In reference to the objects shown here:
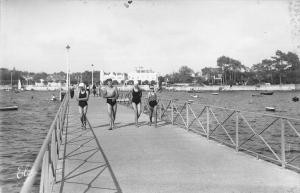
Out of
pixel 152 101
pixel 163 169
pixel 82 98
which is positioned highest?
pixel 82 98

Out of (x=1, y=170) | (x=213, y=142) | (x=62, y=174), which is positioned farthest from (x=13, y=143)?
(x=62, y=174)

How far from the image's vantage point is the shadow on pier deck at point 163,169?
273 inches

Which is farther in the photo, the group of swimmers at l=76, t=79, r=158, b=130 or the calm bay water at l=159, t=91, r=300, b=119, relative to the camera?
the calm bay water at l=159, t=91, r=300, b=119

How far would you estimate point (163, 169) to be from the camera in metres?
8.34

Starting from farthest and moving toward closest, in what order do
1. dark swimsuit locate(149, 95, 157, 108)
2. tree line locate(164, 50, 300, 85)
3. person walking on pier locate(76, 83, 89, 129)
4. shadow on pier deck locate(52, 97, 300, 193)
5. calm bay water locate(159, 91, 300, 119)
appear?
tree line locate(164, 50, 300, 85) → calm bay water locate(159, 91, 300, 119) → dark swimsuit locate(149, 95, 157, 108) → person walking on pier locate(76, 83, 89, 129) → shadow on pier deck locate(52, 97, 300, 193)

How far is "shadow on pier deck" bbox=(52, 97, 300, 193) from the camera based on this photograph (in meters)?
6.93

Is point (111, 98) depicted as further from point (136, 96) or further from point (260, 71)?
point (260, 71)

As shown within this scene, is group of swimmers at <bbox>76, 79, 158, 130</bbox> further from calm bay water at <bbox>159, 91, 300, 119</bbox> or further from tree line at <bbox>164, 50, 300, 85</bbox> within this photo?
tree line at <bbox>164, 50, 300, 85</bbox>

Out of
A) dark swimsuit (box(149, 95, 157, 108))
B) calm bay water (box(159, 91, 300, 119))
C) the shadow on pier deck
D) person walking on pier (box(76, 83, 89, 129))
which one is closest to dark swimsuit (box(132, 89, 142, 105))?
dark swimsuit (box(149, 95, 157, 108))

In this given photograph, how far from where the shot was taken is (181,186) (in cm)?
697

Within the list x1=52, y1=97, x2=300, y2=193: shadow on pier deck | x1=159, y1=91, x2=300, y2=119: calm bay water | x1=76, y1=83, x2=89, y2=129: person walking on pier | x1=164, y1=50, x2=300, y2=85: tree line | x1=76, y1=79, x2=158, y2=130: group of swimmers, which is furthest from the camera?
x1=164, y1=50, x2=300, y2=85: tree line

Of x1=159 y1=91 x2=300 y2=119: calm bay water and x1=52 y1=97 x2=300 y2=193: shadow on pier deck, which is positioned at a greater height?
x1=52 y1=97 x2=300 y2=193: shadow on pier deck

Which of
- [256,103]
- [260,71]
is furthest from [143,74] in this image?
[256,103]

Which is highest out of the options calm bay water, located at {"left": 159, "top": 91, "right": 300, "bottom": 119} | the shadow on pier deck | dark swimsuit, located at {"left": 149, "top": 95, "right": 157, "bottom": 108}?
dark swimsuit, located at {"left": 149, "top": 95, "right": 157, "bottom": 108}
